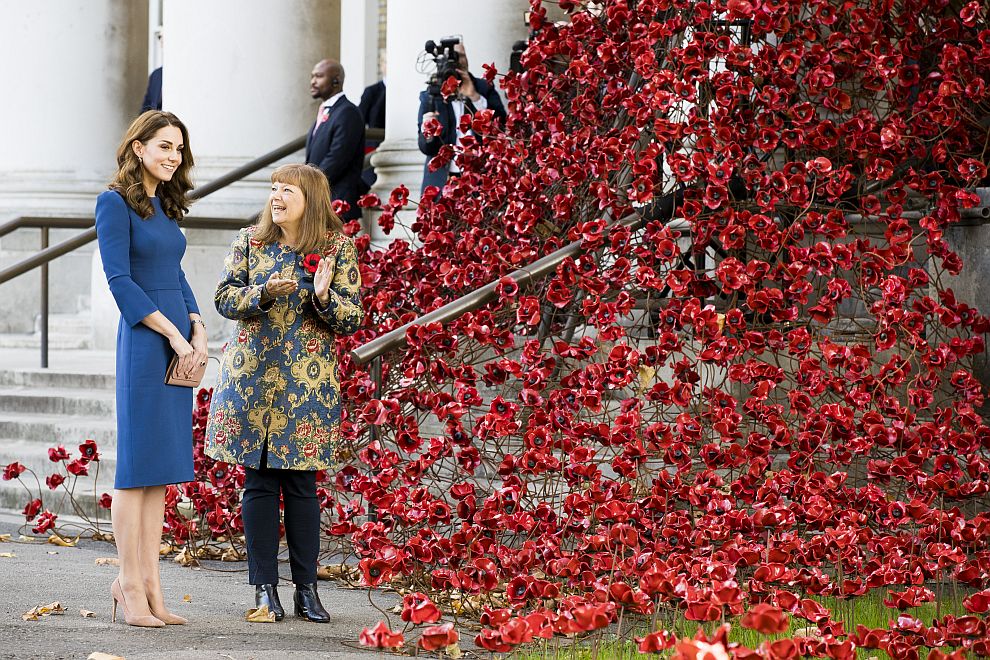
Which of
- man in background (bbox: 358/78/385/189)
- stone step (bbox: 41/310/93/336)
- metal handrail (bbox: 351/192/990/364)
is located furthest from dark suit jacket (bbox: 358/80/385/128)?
metal handrail (bbox: 351/192/990/364)

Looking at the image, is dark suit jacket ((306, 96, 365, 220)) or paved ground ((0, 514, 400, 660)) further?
dark suit jacket ((306, 96, 365, 220))

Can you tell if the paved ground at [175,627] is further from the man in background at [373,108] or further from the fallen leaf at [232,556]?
the man in background at [373,108]

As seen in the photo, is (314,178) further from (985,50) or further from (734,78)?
(985,50)

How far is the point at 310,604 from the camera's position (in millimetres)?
4930

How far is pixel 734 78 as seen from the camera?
6297 millimetres

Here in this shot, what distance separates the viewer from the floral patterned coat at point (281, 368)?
191 inches

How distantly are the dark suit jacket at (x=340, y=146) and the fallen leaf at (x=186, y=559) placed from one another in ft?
10.2

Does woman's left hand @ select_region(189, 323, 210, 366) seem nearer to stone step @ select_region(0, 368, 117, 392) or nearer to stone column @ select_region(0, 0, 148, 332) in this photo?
stone step @ select_region(0, 368, 117, 392)

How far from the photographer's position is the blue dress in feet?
15.6

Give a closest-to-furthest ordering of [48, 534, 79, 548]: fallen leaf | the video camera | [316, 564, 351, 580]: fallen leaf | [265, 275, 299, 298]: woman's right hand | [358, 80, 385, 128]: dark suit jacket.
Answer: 1. [265, 275, 299, 298]: woman's right hand
2. [316, 564, 351, 580]: fallen leaf
3. [48, 534, 79, 548]: fallen leaf
4. the video camera
5. [358, 80, 385, 128]: dark suit jacket

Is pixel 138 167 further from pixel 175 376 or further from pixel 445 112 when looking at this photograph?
pixel 445 112

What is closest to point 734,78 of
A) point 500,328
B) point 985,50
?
point 985,50

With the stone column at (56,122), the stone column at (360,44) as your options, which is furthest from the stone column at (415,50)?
the stone column at (360,44)

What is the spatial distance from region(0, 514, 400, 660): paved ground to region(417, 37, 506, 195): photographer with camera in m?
2.92
